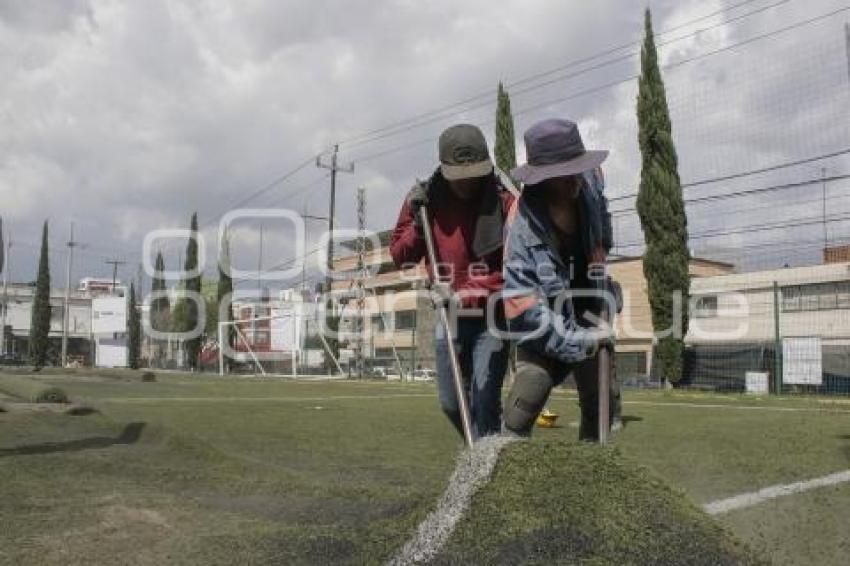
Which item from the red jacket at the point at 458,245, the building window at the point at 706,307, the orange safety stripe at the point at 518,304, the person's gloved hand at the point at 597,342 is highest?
the building window at the point at 706,307

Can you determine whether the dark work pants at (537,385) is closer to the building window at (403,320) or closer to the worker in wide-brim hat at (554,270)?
the worker in wide-brim hat at (554,270)

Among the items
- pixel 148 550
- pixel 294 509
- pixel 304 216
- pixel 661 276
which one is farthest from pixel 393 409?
pixel 304 216

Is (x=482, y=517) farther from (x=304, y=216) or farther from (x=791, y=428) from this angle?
(x=304, y=216)

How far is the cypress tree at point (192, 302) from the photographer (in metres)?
71.2

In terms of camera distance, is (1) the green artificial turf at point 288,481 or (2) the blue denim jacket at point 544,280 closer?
(2) the blue denim jacket at point 544,280

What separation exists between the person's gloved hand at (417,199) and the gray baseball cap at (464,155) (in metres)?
0.14

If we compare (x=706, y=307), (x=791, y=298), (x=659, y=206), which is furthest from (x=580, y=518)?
(x=706, y=307)

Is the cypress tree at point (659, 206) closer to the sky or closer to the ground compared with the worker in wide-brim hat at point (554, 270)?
closer to the sky

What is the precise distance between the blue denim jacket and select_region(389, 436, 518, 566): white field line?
19.3 inches

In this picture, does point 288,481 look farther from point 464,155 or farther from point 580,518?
point 580,518

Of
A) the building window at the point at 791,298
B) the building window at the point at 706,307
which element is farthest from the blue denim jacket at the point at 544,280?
the building window at the point at 706,307

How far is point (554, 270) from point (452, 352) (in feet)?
→ 2.36

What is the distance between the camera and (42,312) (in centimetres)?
6769

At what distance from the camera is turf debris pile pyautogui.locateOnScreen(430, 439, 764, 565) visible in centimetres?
249
